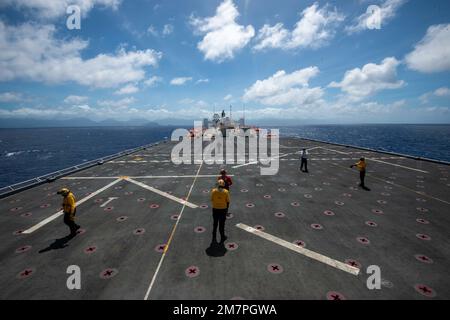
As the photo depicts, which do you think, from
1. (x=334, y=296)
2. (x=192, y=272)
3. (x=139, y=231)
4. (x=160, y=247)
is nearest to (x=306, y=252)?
(x=334, y=296)

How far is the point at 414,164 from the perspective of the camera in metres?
19.6

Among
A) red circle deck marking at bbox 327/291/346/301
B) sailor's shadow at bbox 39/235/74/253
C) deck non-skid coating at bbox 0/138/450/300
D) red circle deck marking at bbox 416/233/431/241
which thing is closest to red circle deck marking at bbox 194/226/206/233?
deck non-skid coating at bbox 0/138/450/300

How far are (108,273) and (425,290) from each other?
8433mm

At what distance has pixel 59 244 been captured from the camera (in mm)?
7723

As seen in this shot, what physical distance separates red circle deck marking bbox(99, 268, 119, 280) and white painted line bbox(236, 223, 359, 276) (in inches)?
182

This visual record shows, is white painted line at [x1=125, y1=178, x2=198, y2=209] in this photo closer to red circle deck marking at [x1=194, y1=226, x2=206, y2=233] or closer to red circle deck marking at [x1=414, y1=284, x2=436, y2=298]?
red circle deck marking at [x1=194, y1=226, x2=206, y2=233]

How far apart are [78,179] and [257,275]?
16.8 metres

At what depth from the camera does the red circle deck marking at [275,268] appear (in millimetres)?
6120

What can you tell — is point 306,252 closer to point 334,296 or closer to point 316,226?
point 334,296

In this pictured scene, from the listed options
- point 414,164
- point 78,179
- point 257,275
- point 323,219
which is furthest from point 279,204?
point 414,164

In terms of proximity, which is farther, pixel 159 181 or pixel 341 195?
pixel 159 181

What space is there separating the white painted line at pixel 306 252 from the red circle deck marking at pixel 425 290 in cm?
131

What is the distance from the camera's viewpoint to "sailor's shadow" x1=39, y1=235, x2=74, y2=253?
745 centimetres
